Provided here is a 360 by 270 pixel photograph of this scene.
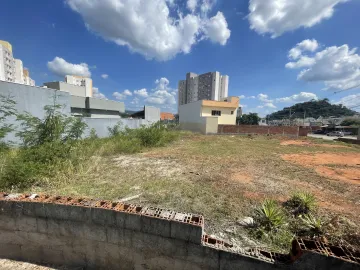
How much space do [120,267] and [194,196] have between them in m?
1.72

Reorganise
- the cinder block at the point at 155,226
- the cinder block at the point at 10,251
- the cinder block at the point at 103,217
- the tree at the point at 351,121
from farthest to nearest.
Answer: the tree at the point at 351,121, the cinder block at the point at 10,251, the cinder block at the point at 103,217, the cinder block at the point at 155,226

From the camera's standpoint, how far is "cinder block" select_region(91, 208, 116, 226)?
2107 millimetres

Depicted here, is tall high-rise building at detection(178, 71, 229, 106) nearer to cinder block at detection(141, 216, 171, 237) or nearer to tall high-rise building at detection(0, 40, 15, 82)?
tall high-rise building at detection(0, 40, 15, 82)

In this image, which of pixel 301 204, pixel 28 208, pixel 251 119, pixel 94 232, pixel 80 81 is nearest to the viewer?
pixel 94 232

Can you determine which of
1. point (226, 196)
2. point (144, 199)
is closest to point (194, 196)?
point (226, 196)

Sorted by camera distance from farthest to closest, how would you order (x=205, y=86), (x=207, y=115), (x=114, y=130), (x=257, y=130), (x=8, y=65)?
1. (x=205, y=86)
2. (x=8, y=65)
3. (x=207, y=115)
4. (x=257, y=130)
5. (x=114, y=130)

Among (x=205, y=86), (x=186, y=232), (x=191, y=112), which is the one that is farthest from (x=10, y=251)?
(x=205, y=86)

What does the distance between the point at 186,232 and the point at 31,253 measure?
2332 mm

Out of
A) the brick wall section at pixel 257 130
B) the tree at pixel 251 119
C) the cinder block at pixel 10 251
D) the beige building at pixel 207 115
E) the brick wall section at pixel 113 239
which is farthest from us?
the tree at pixel 251 119

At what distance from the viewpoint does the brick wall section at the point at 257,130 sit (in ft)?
63.5

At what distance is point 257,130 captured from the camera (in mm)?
19703

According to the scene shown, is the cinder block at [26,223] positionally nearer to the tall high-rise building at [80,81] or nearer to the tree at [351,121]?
the tall high-rise building at [80,81]

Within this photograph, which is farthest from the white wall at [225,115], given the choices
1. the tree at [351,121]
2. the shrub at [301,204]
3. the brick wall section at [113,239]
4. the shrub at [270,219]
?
the tree at [351,121]

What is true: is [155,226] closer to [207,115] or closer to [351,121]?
[207,115]
